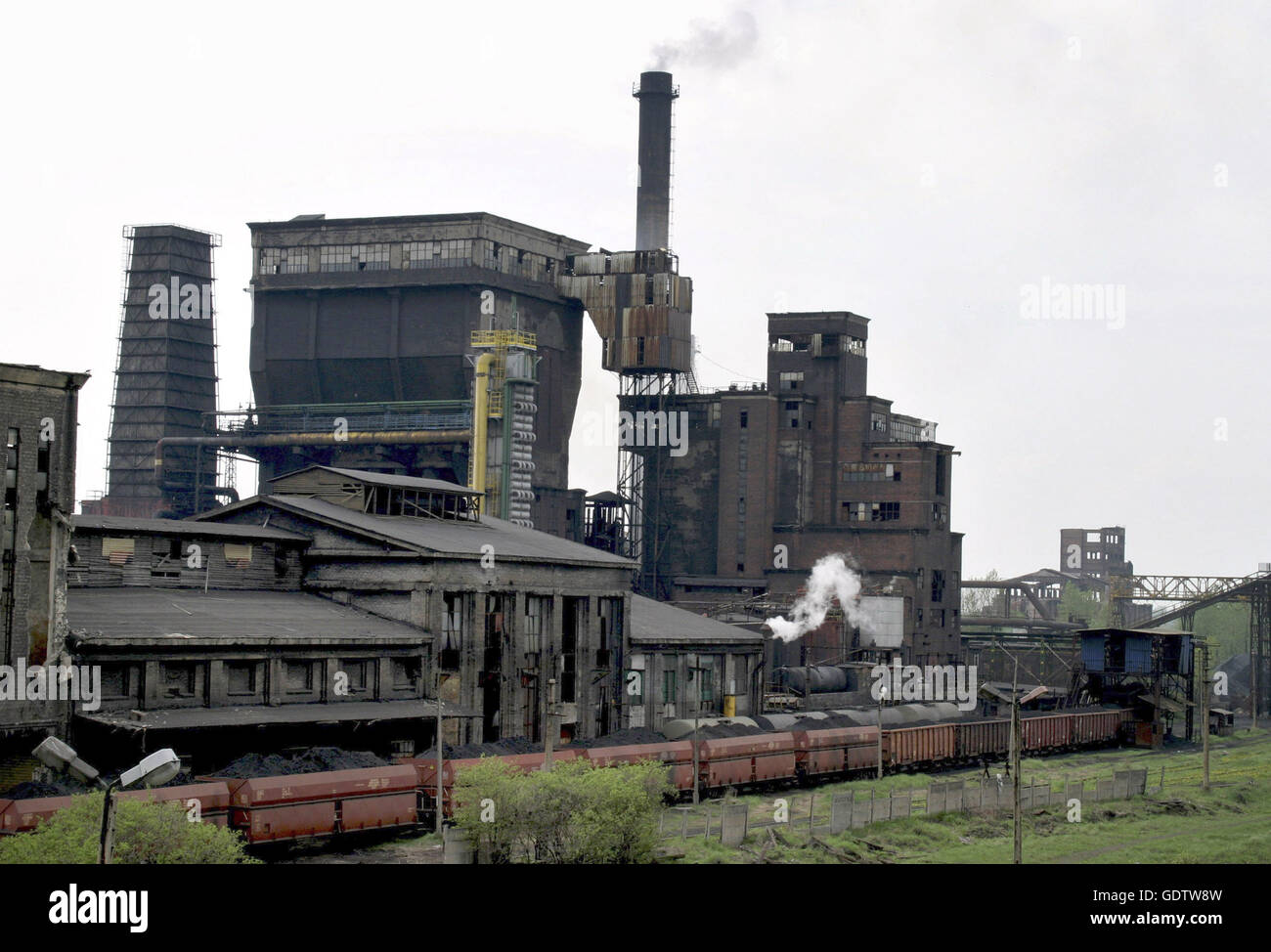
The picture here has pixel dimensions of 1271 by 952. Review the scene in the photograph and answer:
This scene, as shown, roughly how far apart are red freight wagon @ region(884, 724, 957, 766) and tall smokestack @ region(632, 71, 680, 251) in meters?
51.5

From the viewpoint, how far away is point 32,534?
132 feet

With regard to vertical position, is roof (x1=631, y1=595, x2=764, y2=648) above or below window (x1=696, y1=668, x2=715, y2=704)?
above

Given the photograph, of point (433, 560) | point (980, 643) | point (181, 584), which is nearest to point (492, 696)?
point (433, 560)

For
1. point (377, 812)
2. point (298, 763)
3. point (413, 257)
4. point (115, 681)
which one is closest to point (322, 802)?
point (377, 812)

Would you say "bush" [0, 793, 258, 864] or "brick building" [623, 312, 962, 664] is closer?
"bush" [0, 793, 258, 864]

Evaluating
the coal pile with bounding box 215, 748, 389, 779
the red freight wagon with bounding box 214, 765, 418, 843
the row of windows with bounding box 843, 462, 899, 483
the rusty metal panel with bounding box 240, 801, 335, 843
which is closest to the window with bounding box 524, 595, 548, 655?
the coal pile with bounding box 215, 748, 389, 779

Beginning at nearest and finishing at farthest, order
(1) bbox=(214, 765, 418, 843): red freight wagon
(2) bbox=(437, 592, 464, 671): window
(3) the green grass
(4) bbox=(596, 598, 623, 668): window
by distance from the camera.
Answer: (1) bbox=(214, 765, 418, 843): red freight wagon, (3) the green grass, (2) bbox=(437, 592, 464, 671): window, (4) bbox=(596, 598, 623, 668): window

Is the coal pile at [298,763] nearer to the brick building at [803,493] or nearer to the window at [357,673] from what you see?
the window at [357,673]

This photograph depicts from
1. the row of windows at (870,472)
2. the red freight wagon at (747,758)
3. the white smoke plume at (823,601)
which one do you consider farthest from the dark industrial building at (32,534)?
the row of windows at (870,472)

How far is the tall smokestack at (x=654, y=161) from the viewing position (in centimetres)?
10412

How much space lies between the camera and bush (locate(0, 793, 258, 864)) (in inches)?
1022

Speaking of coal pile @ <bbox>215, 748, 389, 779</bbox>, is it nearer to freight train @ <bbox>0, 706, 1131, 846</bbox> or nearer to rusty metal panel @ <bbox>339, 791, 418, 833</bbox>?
freight train @ <bbox>0, 706, 1131, 846</bbox>

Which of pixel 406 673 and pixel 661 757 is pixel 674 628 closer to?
pixel 406 673

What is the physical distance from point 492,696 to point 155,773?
114ft
